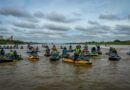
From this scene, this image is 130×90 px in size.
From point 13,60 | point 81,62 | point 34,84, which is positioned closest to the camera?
point 34,84

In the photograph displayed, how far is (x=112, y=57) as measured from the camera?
115ft

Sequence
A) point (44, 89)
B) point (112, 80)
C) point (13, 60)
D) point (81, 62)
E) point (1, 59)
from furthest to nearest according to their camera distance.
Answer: point (13, 60), point (1, 59), point (81, 62), point (112, 80), point (44, 89)

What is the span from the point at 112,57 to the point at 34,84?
21.7 m

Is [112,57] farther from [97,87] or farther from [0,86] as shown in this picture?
[0,86]

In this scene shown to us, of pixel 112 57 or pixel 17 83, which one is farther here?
pixel 112 57

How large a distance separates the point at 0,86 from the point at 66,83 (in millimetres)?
4886

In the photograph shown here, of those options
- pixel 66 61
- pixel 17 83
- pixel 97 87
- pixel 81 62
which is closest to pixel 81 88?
pixel 97 87

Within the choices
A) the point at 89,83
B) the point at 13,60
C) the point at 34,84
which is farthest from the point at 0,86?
the point at 13,60

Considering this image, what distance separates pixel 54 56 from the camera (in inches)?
1352

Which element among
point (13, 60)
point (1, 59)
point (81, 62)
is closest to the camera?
point (81, 62)

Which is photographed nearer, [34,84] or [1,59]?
[34,84]

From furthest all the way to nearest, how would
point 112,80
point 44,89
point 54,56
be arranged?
point 54,56 < point 112,80 < point 44,89

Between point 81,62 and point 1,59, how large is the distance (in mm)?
11433

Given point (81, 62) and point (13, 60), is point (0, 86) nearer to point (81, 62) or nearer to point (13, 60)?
point (81, 62)
